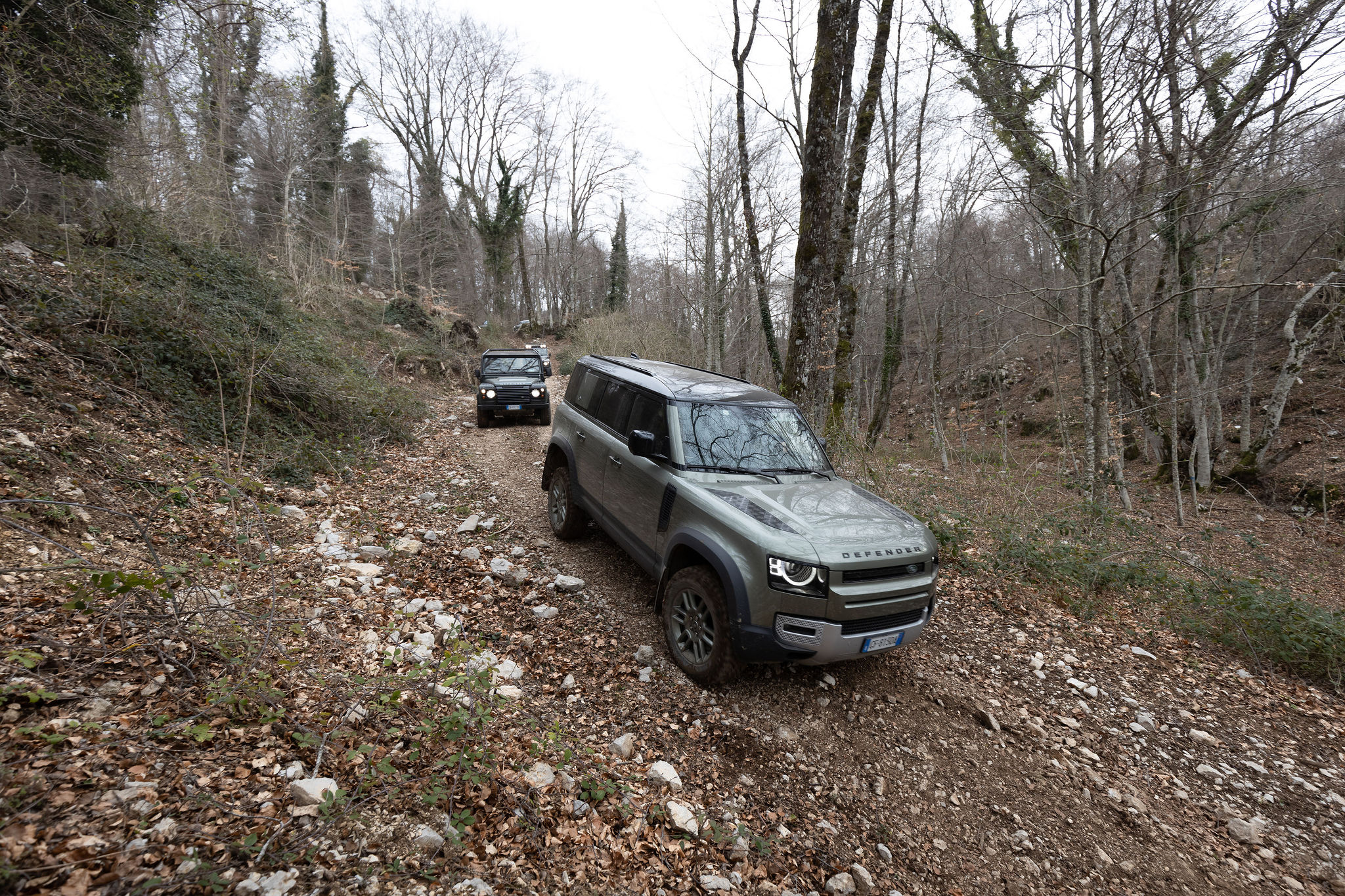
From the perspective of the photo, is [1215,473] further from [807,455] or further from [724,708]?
[724,708]

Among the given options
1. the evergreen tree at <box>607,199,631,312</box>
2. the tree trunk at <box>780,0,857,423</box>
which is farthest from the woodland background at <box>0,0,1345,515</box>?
the evergreen tree at <box>607,199,631,312</box>

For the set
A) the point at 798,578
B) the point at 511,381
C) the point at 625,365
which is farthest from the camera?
the point at 511,381

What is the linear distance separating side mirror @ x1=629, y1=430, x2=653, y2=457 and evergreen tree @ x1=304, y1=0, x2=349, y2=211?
61.8 ft

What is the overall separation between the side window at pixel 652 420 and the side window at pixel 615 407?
0.32ft

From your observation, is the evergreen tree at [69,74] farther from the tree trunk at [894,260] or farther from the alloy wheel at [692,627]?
the tree trunk at [894,260]

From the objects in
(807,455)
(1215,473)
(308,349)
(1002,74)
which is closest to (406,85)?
(308,349)

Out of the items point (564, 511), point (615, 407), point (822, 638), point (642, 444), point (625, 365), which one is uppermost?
point (625, 365)

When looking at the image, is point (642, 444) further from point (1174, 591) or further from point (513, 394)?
point (513, 394)

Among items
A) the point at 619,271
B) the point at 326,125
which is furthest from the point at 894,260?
the point at 619,271

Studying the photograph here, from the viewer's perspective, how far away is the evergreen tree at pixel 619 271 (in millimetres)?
38875

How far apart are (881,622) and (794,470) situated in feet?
4.55

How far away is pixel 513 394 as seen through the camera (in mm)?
10844

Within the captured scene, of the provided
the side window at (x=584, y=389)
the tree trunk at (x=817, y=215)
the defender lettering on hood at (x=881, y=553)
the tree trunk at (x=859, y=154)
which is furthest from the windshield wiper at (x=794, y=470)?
the tree trunk at (x=859, y=154)

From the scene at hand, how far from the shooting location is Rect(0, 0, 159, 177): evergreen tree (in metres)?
5.60
